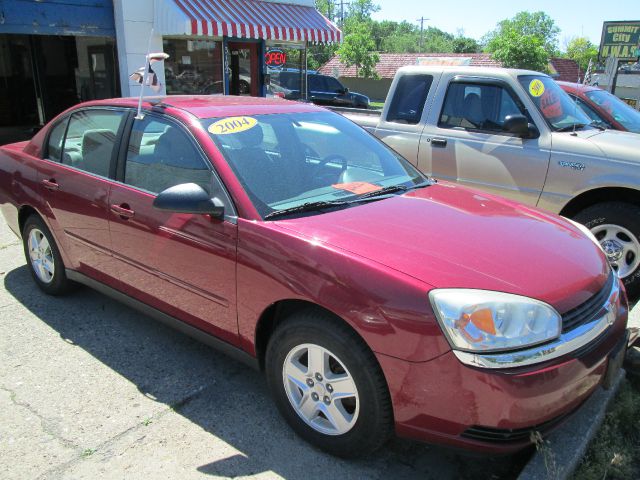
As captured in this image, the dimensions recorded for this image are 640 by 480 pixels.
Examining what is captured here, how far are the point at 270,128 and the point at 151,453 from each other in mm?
1964

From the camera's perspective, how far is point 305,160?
3309 millimetres

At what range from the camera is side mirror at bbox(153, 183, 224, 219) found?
2734 millimetres

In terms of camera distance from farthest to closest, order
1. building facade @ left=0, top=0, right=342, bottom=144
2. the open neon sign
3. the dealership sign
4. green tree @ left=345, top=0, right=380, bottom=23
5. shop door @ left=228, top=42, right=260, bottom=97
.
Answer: green tree @ left=345, top=0, right=380, bottom=23 → the dealership sign → the open neon sign → shop door @ left=228, top=42, right=260, bottom=97 → building facade @ left=0, top=0, right=342, bottom=144

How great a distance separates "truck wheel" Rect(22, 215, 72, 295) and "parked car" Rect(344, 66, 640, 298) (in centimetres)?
345

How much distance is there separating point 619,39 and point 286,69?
17.1 m

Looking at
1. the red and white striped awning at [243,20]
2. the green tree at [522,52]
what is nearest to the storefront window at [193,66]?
the red and white striped awning at [243,20]

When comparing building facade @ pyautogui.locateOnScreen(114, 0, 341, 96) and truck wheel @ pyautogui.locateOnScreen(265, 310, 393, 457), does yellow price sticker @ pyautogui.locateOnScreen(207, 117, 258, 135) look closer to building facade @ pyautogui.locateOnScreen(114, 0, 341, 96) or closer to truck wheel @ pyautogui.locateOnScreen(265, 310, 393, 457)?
truck wheel @ pyautogui.locateOnScreen(265, 310, 393, 457)

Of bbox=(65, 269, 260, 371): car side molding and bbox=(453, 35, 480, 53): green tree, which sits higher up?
bbox=(453, 35, 480, 53): green tree

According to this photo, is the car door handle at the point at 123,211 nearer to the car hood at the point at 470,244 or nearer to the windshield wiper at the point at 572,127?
the car hood at the point at 470,244

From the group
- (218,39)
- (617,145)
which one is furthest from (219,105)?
(218,39)

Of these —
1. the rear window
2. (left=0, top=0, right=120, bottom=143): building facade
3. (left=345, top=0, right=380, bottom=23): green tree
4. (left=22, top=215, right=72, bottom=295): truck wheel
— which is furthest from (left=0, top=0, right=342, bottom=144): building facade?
(left=345, top=0, right=380, bottom=23): green tree

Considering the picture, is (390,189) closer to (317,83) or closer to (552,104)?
(552,104)

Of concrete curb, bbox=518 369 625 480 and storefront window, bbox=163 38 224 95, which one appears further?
storefront window, bbox=163 38 224 95

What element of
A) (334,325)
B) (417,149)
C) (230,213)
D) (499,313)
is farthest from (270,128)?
(417,149)
